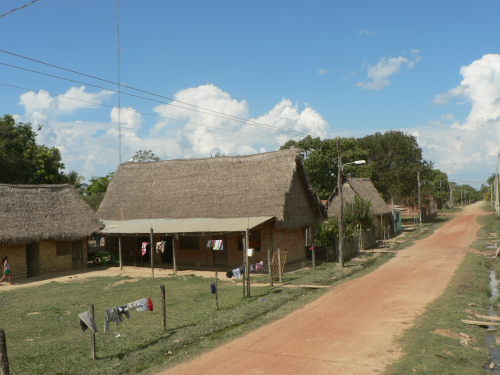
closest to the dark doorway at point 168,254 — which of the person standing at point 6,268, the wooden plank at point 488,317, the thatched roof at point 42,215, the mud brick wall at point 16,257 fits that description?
the thatched roof at point 42,215

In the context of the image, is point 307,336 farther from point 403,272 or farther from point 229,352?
point 403,272

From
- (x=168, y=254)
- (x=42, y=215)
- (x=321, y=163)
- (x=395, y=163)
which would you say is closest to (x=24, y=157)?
(x=42, y=215)

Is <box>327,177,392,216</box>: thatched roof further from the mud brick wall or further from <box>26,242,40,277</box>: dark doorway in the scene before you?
the mud brick wall

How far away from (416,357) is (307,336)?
8.57 ft

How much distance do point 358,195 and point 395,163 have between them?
2067 centimetres

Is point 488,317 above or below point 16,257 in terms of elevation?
below

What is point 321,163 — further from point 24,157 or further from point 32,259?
point 32,259

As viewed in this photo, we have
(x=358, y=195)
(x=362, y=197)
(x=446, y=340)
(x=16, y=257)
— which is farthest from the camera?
(x=362, y=197)

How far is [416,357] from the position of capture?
827 centimetres

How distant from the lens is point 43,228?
21.7 meters

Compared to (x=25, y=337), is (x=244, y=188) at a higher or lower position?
higher

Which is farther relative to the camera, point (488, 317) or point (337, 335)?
point (488, 317)

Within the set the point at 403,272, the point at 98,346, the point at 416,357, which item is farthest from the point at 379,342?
the point at 403,272

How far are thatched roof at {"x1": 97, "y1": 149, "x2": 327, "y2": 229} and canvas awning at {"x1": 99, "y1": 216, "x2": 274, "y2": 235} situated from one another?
806 millimetres
